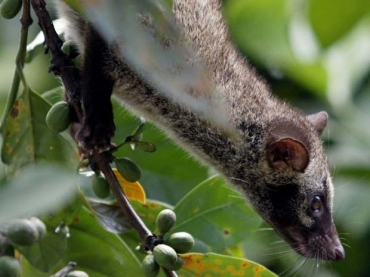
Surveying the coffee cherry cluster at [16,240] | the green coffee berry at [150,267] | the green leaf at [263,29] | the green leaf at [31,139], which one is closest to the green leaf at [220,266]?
the green coffee berry at [150,267]

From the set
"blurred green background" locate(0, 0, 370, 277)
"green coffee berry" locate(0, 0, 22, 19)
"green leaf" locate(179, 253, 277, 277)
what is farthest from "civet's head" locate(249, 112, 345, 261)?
"green coffee berry" locate(0, 0, 22, 19)

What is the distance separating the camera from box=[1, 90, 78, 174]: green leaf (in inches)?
82.1

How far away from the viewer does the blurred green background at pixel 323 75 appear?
3.49 meters

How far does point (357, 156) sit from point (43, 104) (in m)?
1.86

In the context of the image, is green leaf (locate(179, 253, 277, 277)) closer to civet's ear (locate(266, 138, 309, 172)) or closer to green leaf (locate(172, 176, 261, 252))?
green leaf (locate(172, 176, 261, 252))

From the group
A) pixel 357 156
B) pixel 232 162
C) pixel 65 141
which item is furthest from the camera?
pixel 357 156

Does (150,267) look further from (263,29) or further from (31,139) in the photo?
(263,29)

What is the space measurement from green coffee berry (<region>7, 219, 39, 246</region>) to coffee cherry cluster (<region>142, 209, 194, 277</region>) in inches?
15.8

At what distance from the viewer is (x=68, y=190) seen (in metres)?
1.18

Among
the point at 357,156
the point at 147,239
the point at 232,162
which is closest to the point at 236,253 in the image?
the point at 232,162

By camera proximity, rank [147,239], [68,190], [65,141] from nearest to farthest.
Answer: [68,190] → [147,239] → [65,141]

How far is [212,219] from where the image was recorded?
2.43m

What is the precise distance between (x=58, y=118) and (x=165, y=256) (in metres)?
0.46

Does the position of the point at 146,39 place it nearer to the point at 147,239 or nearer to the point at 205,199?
the point at 147,239
